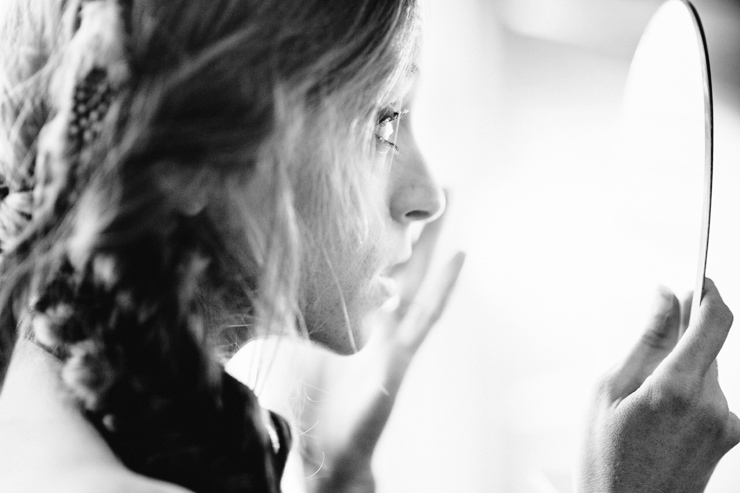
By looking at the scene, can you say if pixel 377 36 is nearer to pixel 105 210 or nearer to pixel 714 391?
pixel 105 210

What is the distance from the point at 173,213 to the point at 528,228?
407mm

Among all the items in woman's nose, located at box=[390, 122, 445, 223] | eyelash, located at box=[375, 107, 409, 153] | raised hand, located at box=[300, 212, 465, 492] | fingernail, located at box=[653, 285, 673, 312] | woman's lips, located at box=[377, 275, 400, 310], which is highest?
eyelash, located at box=[375, 107, 409, 153]

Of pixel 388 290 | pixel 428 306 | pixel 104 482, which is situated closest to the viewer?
pixel 104 482

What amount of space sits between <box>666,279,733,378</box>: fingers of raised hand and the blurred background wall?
0.13 meters

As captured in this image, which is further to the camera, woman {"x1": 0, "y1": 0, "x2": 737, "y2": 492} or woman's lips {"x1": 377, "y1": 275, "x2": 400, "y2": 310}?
woman's lips {"x1": 377, "y1": 275, "x2": 400, "y2": 310}

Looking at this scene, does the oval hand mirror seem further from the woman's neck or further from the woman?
the woman's neck

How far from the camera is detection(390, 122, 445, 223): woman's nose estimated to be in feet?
1.97

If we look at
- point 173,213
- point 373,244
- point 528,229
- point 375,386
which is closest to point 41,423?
point 173,213

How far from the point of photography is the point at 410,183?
60cm

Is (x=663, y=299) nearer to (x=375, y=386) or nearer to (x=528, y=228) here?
(x=528, y=228)

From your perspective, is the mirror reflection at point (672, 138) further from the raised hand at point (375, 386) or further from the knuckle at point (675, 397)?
the raised hand at point (375, 386)

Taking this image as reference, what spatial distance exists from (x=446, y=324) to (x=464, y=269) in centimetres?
7

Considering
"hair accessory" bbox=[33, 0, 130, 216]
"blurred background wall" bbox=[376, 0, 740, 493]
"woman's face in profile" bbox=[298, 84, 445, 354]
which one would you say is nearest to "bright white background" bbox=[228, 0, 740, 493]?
"blurred background wall" bbox=[376, 0, 740, 493]

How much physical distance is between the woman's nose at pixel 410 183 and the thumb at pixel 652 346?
0.23 metres
